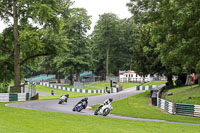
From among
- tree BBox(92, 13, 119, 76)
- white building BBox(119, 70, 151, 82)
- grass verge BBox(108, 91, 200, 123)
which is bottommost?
grass verge BBox(108, 91, 200, 123)

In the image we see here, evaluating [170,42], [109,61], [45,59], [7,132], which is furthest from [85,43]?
[7,132]

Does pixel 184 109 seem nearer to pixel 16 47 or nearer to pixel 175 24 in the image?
pixel 175 24

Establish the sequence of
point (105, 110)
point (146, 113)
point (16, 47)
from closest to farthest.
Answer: point (105, 110)
point (146, 113)
point (16, 47)

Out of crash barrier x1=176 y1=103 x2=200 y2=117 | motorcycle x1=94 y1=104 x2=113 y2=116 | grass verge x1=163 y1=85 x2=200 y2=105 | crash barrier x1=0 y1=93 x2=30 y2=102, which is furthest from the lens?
crash barrier x1=0 y1=93 x2=30 y2=102

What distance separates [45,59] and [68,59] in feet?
39.1

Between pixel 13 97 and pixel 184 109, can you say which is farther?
pixel 13 97

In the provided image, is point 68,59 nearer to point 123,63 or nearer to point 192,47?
point 123,63

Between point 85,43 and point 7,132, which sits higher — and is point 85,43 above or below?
above

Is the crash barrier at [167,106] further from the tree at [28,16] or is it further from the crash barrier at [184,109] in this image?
the tree at [28,16]

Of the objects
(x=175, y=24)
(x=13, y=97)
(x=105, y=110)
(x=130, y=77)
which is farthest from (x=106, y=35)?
(x=105, y=110)

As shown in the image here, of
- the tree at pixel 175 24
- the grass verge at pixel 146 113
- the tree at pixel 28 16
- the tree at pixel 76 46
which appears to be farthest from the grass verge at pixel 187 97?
the tree at pixel 76 46

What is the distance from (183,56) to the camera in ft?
71.3

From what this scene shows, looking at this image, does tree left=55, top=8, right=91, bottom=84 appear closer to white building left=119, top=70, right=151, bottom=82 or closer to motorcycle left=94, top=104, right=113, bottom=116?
white building left=119, top=70, right=151, bottom=82

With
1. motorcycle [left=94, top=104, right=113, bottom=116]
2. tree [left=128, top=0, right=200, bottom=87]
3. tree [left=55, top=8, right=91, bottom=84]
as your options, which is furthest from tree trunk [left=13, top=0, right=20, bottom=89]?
tree [left=55, top=8, right=91, bottom=84]
